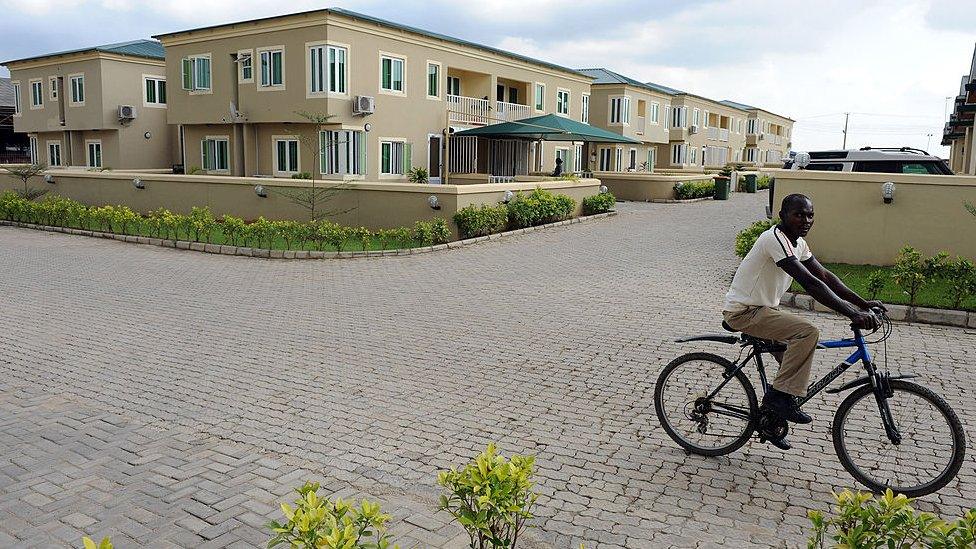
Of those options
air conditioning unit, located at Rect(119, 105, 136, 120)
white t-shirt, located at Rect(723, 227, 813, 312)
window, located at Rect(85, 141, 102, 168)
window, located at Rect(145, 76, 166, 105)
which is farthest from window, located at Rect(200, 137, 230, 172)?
white t-shirt, located at Rect(723, 227, 813, 312)

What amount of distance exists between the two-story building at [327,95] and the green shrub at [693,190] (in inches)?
314

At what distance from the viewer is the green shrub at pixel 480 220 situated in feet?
59.0

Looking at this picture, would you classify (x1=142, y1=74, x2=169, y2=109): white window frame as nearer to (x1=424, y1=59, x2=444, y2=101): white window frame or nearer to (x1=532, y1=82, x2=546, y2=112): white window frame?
(x1=424, y1=59, x2=444, y2=101): white window frame

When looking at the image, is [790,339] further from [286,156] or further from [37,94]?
[37,94]

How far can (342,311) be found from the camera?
10.9m

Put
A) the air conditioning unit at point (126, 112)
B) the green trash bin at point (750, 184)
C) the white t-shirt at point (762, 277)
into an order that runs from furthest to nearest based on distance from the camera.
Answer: the green trash bin at point (750, 184) → the air conditioning unit at point (126, 112) → the white t-shirt at point (762, 277)

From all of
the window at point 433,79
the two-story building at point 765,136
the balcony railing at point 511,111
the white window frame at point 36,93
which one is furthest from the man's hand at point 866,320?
the two-story building at point 765,136

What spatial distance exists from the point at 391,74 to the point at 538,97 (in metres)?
10.4

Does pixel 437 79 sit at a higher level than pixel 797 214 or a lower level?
higher

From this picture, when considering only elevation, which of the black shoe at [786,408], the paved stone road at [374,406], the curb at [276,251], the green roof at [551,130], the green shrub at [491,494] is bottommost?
the paved stone road at [374,406]

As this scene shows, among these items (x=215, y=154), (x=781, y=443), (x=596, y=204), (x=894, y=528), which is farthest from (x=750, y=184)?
(x=894, y=528)

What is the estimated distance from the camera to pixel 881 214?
45.5 ft

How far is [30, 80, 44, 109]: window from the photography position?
128 ft

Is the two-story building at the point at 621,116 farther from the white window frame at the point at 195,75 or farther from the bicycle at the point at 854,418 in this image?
the bicycle at the point at 854,418
